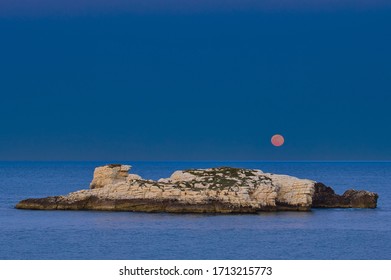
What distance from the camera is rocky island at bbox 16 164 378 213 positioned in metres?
84.2

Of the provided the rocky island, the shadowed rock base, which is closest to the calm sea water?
the rocky island

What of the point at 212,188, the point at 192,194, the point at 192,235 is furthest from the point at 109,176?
the point at 192,235

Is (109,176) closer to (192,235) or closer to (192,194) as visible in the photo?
(192,194)

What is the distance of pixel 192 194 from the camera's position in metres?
84.6

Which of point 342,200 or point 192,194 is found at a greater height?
point 342,200

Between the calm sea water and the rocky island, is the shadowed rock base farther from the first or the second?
the calm sea water

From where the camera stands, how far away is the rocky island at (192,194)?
84250 mm

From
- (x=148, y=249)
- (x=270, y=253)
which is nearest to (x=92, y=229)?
(x=148, y=249)

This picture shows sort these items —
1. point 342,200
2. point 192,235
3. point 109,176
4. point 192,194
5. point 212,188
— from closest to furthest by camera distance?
point 192,235, point 192,194, point 212,188, point 109,176, point 342,200

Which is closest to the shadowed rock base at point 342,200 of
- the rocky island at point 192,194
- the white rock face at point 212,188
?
the rocky island at point 192,194

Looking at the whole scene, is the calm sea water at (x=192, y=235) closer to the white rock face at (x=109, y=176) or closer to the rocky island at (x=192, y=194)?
the rocky island at (x=192, y=194)

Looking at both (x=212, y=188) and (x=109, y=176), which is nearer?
(x=212, y=188)

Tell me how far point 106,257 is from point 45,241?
9.06 m

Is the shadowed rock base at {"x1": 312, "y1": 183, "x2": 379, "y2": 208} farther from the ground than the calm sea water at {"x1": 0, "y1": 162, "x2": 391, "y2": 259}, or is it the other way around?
the shadowed rock base at {"x1": 312, "y1": 183, "x2": 379, "y2": 208}
